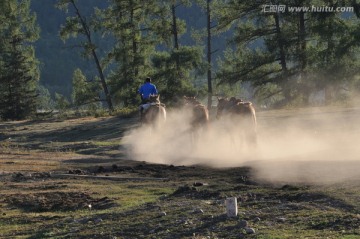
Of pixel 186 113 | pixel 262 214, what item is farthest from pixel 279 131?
pixel 262 214

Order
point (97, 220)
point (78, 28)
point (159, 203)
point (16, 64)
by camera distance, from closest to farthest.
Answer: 1. point (97, 220)
2. point (159, 203)
3. point (78, 28)
4. point (16, 64)

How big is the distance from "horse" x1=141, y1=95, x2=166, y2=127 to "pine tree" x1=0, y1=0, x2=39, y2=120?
1379 inches

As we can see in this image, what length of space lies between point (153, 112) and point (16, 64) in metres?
40.4

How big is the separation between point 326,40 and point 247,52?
8.83 metres

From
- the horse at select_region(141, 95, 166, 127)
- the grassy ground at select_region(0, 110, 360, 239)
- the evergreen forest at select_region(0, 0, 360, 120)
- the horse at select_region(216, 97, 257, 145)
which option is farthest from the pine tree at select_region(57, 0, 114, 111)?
the grassy ground at select_region(0, 110, 360, 239)

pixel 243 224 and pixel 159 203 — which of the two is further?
pixel 159 203

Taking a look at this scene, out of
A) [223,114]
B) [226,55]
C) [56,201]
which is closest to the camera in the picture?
[56,201]

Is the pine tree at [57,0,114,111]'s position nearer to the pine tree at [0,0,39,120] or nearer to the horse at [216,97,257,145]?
the pine tree at [0,0,39,120]

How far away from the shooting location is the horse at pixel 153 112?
3123 centimetres

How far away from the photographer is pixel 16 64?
69.1 m

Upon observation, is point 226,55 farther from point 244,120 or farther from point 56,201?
point 56,201

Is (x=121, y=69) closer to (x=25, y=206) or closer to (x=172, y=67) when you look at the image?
(x=172, y=67)

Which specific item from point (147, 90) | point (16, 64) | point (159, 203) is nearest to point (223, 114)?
point (147, 90)

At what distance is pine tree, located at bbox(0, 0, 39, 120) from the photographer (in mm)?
66562
